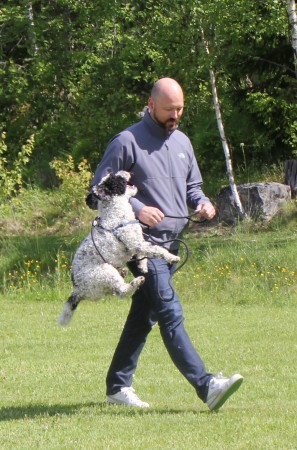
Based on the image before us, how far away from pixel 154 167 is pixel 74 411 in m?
1.82

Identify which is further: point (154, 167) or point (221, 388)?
point (154, 167)

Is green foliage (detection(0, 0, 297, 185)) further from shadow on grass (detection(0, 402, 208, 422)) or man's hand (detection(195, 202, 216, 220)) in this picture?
shadow on grass (detection(0, 402, 208, 422))

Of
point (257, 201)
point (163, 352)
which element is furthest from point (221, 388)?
point (257, 201)

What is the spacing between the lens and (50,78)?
26984 millimetres

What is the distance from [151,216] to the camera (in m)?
6.73

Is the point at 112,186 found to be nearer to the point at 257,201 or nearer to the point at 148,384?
the point at 148,384

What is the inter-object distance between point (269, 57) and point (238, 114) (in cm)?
194

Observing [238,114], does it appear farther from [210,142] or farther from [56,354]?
Result: [56,354]

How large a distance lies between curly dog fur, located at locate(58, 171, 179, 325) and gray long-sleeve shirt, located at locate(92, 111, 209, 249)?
14 centimetres

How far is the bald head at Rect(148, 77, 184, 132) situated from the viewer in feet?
22.7

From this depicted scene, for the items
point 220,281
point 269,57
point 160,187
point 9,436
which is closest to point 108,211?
point 160,187

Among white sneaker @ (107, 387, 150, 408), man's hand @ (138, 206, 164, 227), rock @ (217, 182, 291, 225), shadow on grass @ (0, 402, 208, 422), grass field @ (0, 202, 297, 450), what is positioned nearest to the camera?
grass field @ (0, 202, 297, 450)

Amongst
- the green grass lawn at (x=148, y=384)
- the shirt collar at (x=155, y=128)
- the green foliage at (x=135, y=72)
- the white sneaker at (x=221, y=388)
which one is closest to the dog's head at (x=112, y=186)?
the shirt collar at (x=155, y=128)

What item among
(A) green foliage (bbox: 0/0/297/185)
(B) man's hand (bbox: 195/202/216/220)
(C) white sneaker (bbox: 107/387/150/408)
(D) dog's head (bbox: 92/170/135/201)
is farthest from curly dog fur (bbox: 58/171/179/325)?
(A) green foliage (bbox: 0/0/297/185)
